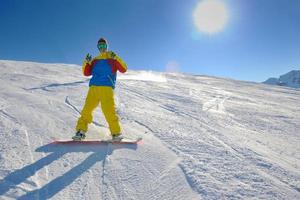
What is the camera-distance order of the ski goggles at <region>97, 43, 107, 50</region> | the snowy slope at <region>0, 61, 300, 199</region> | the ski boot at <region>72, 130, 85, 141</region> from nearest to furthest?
the snowy slope at <region>0, 61, 300, 199</region> < the ski boot at <region>72, 130, 85, 141</region> < the ski goggles at <region>97, 43, 107, 50</region>

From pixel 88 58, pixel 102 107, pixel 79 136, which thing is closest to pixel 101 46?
pixel 88 58

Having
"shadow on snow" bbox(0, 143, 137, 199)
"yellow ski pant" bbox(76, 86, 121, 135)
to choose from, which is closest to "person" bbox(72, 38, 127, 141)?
"yellow ski pant" bbox(76, 86, 121, 135)

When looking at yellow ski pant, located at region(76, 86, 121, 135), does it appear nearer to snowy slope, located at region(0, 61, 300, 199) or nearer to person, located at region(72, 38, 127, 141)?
person, located at region(72, 38, 127, 141)

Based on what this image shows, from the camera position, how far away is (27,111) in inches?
302

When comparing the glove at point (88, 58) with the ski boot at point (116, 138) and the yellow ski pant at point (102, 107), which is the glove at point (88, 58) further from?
the ski boot at point (116, 138)

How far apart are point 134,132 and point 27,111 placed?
9.08ft

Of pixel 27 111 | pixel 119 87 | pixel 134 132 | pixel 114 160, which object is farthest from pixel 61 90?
pixel 114 160

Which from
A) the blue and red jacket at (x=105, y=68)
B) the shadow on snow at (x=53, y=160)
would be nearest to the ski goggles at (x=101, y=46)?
the blue and red jacket at (x=105, y=68)

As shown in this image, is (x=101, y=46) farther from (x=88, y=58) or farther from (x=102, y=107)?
(x=102, y=107)

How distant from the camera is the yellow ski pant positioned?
602cm

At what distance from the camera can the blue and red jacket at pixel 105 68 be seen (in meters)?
6.31

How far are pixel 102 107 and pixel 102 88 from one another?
1.19ft

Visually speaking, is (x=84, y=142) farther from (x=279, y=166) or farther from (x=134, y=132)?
(x=279, y=166)

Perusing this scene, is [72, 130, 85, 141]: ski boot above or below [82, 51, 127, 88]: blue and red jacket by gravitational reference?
below
